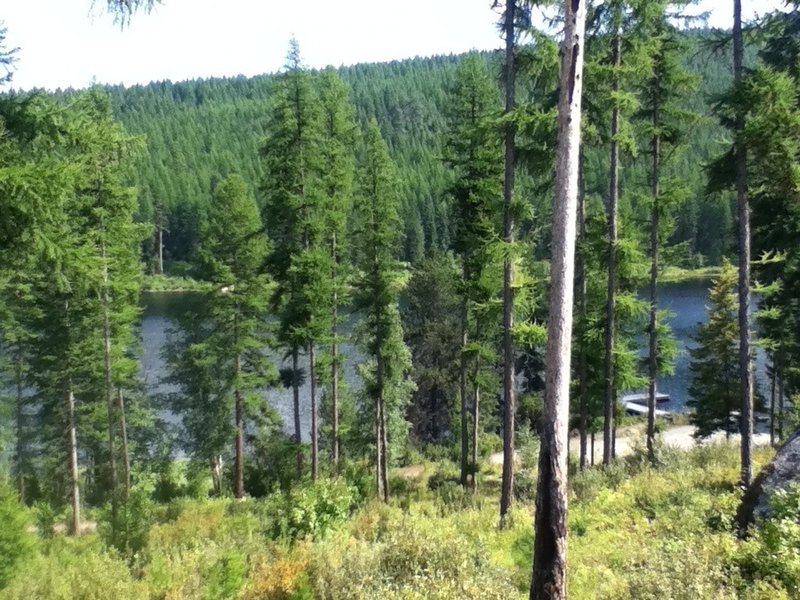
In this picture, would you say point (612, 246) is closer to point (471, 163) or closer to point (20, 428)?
point (471, 163)

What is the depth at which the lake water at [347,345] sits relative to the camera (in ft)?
123

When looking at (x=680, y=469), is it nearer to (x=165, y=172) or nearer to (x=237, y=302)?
(x=237, y=302)

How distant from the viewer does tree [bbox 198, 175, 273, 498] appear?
2339 centimetres

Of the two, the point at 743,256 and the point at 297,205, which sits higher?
the point at 297,205

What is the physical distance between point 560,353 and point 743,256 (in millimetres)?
8573

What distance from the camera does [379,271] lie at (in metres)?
21.3

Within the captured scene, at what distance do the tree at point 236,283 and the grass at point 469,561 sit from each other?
1188cm

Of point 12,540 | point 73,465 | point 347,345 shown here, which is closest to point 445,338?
point 73,465

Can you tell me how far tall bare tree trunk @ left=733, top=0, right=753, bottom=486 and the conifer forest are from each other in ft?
0.16

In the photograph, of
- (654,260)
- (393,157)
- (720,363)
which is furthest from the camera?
(393,157)

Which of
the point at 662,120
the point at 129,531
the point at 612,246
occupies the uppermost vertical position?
the point at 662,120

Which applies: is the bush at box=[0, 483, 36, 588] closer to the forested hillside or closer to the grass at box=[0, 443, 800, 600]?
the grass at box=[0, 443, 800, 600]

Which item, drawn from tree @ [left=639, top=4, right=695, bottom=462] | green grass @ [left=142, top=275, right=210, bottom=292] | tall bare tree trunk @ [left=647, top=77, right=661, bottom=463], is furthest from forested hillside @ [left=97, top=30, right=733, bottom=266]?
green grass @ [left=142, top=275, right=210, bottom=292]

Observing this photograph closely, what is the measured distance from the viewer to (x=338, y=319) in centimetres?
2116
